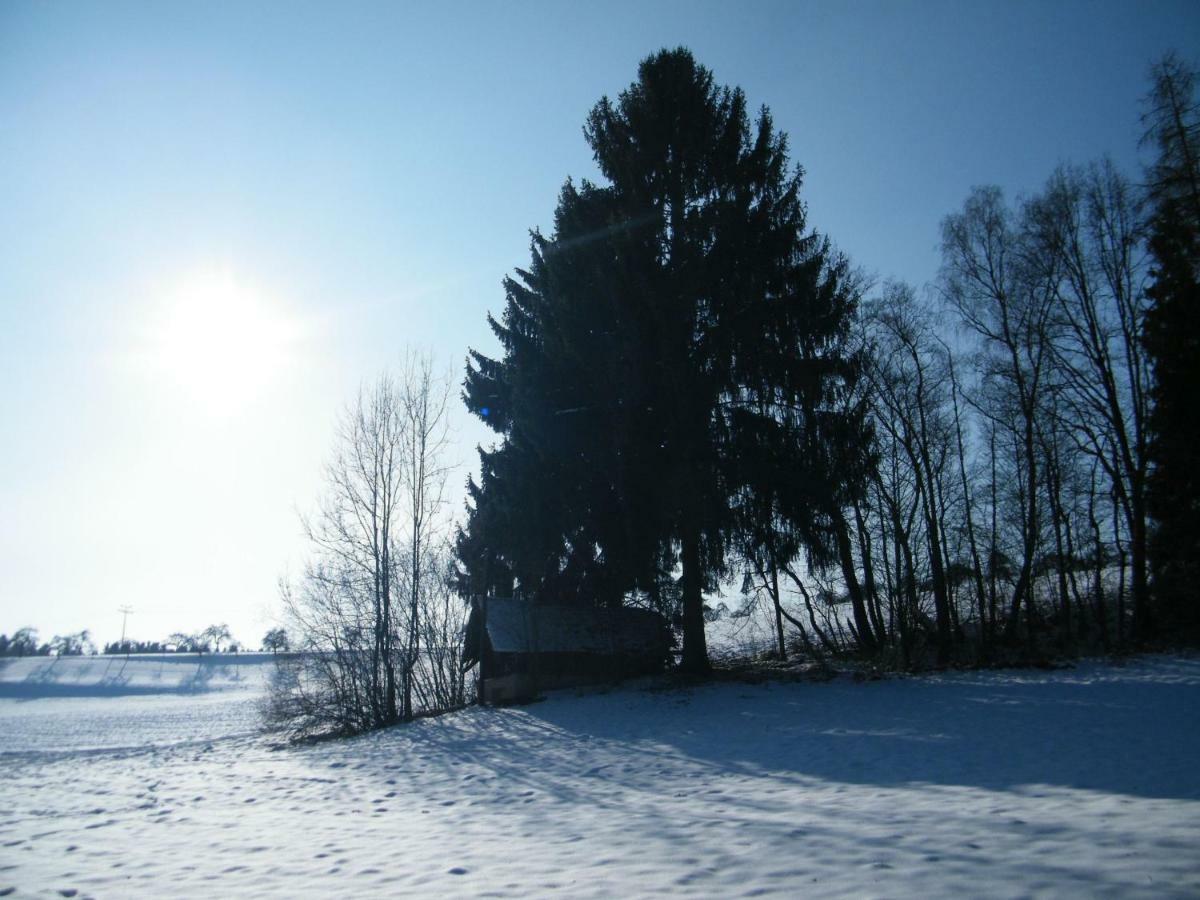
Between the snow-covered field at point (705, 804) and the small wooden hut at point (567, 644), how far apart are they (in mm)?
4452

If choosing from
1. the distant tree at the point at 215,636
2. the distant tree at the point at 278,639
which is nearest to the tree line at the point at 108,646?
the distant tree at the point at 215,636

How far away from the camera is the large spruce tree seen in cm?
1820

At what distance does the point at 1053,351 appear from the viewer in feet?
69.3

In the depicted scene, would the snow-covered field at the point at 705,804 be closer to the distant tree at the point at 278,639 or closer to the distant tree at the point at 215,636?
the distant tree at the point at 278,639

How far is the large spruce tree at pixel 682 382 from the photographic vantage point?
1820cm

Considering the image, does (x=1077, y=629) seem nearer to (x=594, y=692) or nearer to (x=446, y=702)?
(x=594, y=692)

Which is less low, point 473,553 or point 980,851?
point 473,553

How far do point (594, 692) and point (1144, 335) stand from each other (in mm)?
20430

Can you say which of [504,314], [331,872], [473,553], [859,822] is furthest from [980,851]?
[504,314]

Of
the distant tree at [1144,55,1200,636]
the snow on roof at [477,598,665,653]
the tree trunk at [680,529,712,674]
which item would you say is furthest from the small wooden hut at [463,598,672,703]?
the distant tree at [1144,55,1200,636]

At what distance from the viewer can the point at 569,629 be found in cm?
2233

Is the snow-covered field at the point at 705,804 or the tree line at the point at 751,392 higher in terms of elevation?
the tree line at the point at 751,392

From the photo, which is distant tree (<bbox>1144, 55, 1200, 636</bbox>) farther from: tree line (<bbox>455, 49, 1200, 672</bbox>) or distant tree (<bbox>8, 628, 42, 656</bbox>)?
distant tree (<bbox>8, 628, 42, 656</bbox>)

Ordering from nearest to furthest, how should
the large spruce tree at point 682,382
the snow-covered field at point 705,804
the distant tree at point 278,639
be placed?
the snow-covered field at point 705,804 → the large spruce tree at point 682,382 → the distant tree at point 278,639
